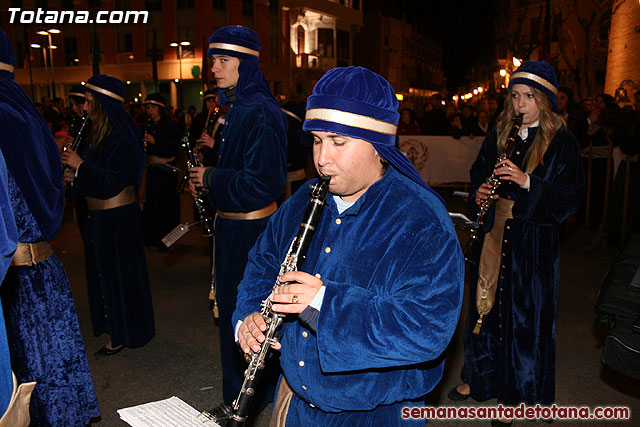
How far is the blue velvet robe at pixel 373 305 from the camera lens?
5.35ft

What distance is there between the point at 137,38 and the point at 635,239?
35.5 metres

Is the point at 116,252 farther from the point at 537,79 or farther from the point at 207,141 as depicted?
the point at 537,79

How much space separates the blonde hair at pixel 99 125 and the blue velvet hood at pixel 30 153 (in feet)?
5.31

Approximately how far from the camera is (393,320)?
1.62 m

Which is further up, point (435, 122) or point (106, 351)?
point (435, 122)

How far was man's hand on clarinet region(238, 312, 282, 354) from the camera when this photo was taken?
1824 mm

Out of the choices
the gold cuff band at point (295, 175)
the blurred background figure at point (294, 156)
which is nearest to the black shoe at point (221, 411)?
the blurred background figure at point (294, 156)

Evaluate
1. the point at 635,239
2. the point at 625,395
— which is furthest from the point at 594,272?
the point at 635,239

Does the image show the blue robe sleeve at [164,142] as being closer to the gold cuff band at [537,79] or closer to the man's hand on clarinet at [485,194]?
the man's hand on clarinet at [485,194]

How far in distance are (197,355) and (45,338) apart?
2006 mm

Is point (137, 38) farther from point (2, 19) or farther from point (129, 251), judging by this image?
point (129, 251)

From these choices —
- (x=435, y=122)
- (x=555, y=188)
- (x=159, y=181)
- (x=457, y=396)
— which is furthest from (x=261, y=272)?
(x=435, y=122)

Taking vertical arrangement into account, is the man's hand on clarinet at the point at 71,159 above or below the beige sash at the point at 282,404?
above

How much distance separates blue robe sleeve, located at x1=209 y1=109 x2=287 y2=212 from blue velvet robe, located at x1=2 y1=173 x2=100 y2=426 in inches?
42.2
